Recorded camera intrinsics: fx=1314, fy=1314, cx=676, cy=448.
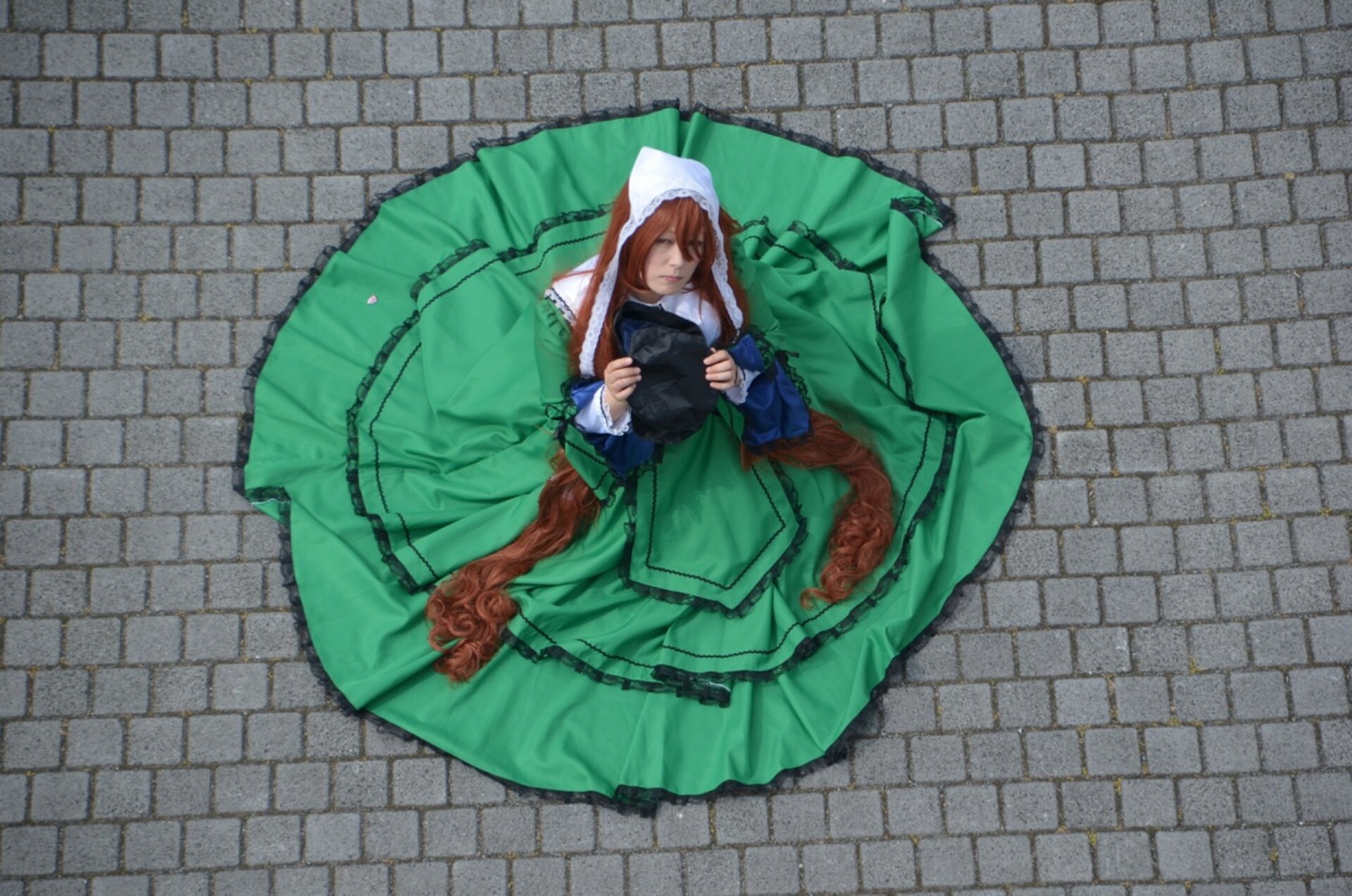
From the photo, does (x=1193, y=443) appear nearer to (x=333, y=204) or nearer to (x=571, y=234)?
(x=571, y=234)

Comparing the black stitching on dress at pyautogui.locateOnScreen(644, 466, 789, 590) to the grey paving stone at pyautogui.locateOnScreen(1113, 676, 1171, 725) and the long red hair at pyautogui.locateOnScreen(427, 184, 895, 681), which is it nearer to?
the long red hair at pyautogui.locateOnScreen(427, 184, 895, 681)

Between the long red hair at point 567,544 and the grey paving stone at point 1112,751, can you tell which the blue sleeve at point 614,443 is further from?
the grey paving stone at point 1112,751

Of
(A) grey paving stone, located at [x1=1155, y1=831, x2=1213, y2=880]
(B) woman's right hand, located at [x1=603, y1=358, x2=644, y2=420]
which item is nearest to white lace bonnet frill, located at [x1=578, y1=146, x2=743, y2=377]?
(B) woman's right hand, located at [x1=603, y1=358, x2=644, y2=420]

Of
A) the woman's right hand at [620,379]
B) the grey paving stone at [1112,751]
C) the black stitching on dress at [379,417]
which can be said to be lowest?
the grey paving stone at [1112,751]

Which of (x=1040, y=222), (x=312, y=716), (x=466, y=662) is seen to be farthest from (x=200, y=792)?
(x=1040, y=222)

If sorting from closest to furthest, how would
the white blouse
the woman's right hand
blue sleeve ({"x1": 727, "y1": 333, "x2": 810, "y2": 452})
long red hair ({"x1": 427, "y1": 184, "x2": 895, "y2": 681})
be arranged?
1. the woman's right hand
2. the white blouse
3. blue sleeve ({"x1": 727, "y1": 333, "x2": 810, "y2": 452})
4. long red hair ({"x1": 427, "y1": 184, "x2": 895, "y2": 681})

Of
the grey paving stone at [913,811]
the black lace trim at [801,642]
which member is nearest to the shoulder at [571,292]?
the black lace trim at [801,642]
